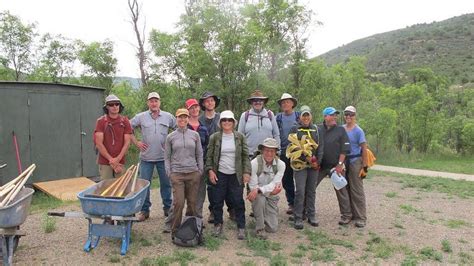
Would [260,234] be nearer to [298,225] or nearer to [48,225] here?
[298,225]

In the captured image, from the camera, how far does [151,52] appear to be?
14.4 m

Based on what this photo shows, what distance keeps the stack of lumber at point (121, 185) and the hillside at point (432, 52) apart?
111 ft

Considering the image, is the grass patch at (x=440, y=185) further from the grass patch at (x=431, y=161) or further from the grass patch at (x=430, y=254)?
the grass patch at (x=430, y=254)

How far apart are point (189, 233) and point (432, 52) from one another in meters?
45.7

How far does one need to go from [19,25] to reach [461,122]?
62.8ft

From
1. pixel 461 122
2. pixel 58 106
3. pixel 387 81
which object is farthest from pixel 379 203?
pixel 387 81

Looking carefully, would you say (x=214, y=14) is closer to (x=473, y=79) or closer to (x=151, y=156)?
(x=151, y=156)

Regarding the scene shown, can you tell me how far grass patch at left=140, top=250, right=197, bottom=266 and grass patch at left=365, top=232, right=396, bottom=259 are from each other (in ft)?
7.05

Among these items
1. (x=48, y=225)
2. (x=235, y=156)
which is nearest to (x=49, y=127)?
(x=48, y=225)

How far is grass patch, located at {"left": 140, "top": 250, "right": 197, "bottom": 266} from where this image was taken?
14.1 feet

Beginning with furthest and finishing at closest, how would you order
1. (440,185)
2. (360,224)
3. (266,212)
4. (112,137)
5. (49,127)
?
(440,185), (49,127), (360,224), (266,212), (112,137)

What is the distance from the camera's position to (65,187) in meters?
8.10

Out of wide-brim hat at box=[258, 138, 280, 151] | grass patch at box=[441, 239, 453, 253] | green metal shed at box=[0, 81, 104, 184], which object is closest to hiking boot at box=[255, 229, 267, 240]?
wide-brim hat at box=[258, 138, 280, 151]

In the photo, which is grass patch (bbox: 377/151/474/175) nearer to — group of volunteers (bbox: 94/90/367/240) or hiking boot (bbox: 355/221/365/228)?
hiking boot (bbox: 355/221/365/228)
